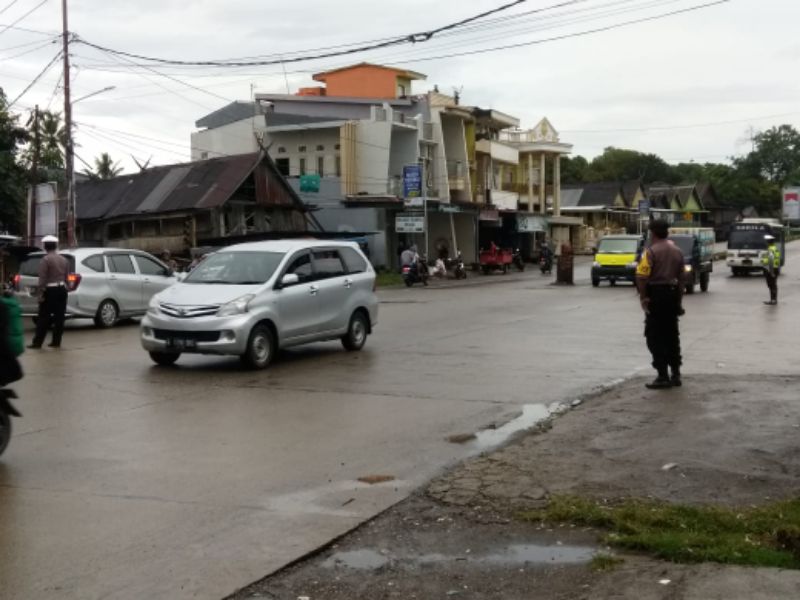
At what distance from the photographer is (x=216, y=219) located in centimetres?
3897

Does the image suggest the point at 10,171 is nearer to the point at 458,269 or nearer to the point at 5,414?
the point at 458,269

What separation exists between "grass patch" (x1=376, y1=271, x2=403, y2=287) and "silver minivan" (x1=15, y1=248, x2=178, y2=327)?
22.5 m

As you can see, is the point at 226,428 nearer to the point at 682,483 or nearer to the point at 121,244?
the point at 682,483

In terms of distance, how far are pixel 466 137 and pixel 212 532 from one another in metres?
56.7

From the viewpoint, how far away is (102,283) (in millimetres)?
19375

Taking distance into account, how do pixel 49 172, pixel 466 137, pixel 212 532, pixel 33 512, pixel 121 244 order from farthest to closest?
pixel 466 137 < pixel 49 172 < pixel 121 244 < pixel 33 512 < pixel 212 532

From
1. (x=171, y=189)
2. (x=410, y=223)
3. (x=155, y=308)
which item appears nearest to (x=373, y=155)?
(x=410, y=223)

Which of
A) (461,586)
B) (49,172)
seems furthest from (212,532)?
(49,172)

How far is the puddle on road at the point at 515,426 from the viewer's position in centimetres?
850

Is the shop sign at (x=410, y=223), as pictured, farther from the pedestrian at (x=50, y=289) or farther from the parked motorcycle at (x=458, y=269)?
the pedestrian at (x=50, y=289)

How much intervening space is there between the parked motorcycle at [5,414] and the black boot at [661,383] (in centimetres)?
678

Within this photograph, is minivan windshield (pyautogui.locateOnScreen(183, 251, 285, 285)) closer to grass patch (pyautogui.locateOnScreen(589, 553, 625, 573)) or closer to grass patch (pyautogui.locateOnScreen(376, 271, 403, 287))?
grass patch (pyautogui.locateOnScreen(589, 553, 625, 573))

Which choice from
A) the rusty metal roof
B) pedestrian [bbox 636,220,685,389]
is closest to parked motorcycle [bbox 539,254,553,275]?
the rusty metal roof

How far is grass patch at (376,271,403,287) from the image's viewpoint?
43.4 metres
